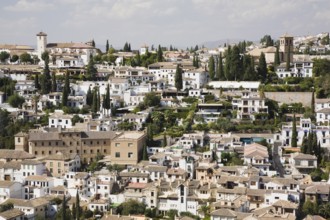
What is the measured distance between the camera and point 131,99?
37.3 m

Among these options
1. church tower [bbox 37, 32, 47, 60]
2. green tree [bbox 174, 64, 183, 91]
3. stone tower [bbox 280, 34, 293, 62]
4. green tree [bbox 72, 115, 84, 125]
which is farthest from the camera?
church tower [bbox 37, 32, 47, 60]

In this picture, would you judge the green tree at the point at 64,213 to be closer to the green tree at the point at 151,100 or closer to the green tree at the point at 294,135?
the green tree at the point at 294,135

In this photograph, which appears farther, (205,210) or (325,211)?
(205,210)

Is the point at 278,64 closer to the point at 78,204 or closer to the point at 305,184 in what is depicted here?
the point at 305,184

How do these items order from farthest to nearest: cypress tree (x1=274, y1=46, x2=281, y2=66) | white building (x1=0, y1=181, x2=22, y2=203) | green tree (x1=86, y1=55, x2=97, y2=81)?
green tree (x1=86, y1=55, x2=97, y2=81), cypress tree (x1=274, y1=46, x2=281, y2=66), white building (x1=0, y1=181, x2=22, y2=203)

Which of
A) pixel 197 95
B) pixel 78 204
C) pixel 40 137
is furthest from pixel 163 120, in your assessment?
pixel 78 204

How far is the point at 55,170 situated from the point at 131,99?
10.4 m

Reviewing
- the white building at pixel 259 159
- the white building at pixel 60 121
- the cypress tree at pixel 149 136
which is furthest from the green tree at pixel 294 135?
the white building at pixel 60 121

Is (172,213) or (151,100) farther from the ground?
(151,100)

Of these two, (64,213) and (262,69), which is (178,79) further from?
(64,213)

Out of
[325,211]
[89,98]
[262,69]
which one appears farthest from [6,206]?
[262,69]

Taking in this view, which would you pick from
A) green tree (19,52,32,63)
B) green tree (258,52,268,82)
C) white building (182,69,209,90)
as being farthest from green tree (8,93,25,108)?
green tree (258,52,268,82)

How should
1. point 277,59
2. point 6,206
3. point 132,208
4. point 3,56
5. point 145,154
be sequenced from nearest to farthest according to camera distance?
point 132,208, point 6,206, point 145,154, point 277,59, point 3,56

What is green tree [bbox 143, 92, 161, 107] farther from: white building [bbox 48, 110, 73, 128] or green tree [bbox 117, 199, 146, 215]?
green tree [bbox 117, 199, 146, 215]
